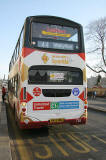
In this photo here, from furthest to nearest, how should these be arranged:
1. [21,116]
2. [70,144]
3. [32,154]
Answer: [21,116] < [70,144] < [32,154]

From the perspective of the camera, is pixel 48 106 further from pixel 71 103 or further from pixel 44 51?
pixel 44 51

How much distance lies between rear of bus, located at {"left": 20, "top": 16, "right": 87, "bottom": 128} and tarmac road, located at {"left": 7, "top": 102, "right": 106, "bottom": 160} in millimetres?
565

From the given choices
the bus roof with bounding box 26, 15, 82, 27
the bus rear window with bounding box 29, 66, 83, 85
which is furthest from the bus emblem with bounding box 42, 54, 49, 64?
the bus roof with bounding box 26, 15, 82, 27

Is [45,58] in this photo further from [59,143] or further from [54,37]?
[59,143]

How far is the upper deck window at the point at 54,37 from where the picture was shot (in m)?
5.93

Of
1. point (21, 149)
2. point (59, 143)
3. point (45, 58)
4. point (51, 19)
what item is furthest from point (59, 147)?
point (51, 19)

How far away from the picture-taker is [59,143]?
5.40 metres

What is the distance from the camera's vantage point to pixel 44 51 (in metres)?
5.97

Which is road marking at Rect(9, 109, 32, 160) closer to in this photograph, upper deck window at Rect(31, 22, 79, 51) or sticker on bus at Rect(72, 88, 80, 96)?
sticker on bus at Rect(72, 88, 80, 96)

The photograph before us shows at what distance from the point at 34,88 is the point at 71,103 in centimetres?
152

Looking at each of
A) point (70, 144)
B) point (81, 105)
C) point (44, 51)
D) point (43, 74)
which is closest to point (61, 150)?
point (70, 144)

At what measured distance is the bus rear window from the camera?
5.88 metres

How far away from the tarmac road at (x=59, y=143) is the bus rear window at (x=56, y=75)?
6.50 ft

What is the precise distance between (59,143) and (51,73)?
238 cm
